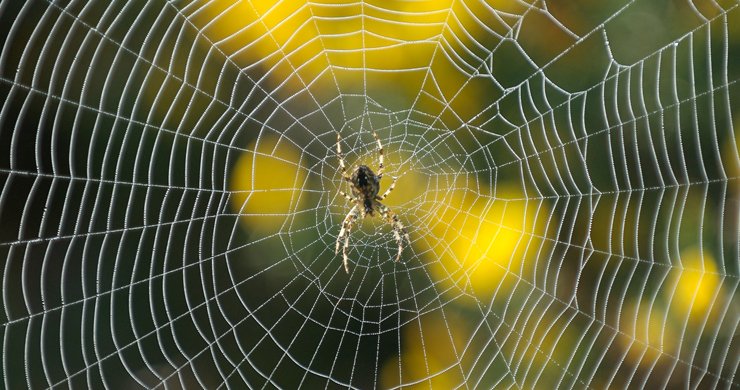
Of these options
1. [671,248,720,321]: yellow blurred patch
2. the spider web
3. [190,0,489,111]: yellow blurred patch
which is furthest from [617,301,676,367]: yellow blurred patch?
[190,0,489,111]: yellow blurred patch

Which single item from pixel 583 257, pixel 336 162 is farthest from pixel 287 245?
pixel 583 257

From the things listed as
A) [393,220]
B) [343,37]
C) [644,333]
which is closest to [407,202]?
[393,220]

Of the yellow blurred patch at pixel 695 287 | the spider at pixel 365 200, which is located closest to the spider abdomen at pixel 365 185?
the spider at pixel 365 200

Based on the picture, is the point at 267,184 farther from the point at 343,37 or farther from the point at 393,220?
the point at 343,37

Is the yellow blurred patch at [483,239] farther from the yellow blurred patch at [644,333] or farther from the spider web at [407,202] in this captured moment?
the yellow blurred patch at [644,333]

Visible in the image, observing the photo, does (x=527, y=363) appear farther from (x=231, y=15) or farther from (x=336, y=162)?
(x=231, y=15)

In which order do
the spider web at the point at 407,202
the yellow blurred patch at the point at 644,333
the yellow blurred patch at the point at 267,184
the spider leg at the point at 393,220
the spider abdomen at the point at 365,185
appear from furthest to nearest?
the yellow blurred patch at the point at 267,184 < the spider leg at the point at 393,220 < the spider abdomen at the point at 365,185 < the spider web at the point at 407,202 < the yellow blurred patch at the point at 644,333

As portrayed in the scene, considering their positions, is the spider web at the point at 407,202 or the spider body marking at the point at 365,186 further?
the spider body marking at the point at 365,186
